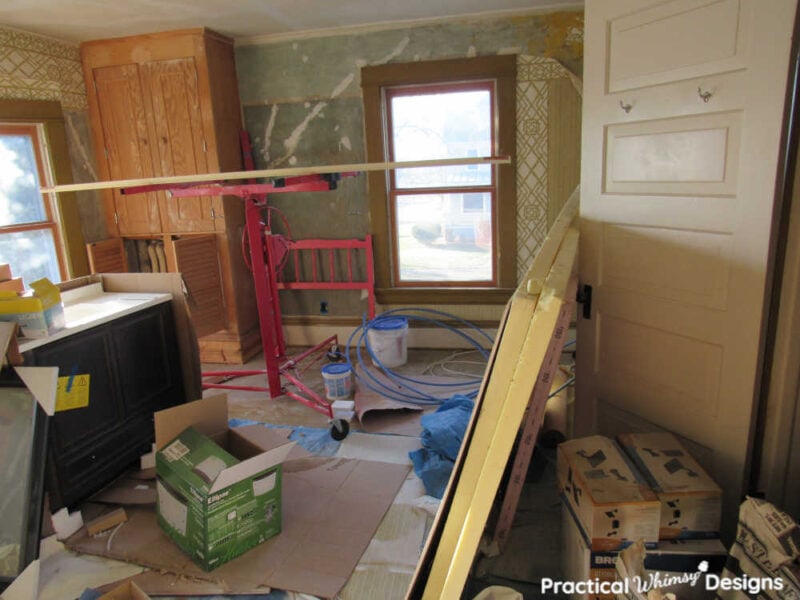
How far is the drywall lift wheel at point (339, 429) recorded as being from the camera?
119 inches

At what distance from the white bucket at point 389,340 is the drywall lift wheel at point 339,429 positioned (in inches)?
41.0

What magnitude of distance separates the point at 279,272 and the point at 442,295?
4.48 feet

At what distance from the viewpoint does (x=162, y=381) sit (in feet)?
9.67

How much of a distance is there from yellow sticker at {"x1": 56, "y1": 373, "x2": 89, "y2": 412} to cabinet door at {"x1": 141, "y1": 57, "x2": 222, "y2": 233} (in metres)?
1.99

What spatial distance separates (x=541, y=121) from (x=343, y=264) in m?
1.89

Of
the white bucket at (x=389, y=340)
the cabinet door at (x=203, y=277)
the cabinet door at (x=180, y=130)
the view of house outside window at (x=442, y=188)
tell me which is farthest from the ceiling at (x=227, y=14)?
the white bucket at (x=389, y=340)

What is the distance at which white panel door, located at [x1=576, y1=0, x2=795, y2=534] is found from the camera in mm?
1526

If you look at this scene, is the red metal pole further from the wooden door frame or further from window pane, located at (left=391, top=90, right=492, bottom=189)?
the wooden door frame

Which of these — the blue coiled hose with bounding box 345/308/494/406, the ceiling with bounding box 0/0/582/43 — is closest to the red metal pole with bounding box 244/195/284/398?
the blue coiled hose with bounding box 345/308/494/406

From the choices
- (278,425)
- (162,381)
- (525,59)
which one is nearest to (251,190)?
(162,381)

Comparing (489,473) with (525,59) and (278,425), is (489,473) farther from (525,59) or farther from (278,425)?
(525,59)

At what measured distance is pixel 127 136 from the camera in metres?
4.21

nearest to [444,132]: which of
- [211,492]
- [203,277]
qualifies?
[203,277]

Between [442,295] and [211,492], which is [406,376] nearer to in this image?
[442,295]
